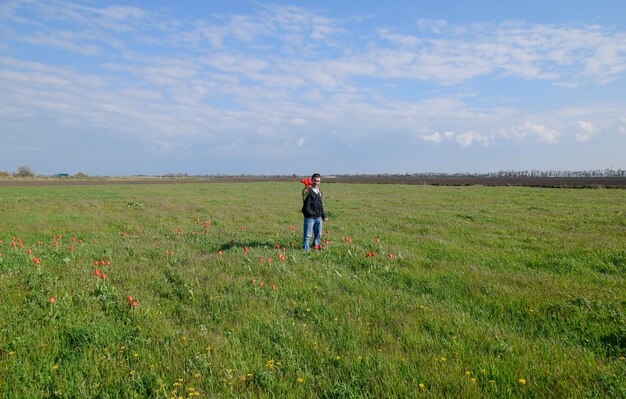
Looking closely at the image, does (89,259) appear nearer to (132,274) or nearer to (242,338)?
(132,274)

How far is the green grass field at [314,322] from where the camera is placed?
433 cm

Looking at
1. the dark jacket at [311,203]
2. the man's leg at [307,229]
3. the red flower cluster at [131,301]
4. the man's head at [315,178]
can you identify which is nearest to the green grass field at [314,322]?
the red flower cluster at [131,301]

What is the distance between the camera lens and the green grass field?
4.33m

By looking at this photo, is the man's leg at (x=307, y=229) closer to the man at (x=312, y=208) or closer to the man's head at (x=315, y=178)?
the man at (x=312, y=208)

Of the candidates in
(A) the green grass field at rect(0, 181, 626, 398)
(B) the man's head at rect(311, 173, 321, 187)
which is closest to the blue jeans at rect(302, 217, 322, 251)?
(A) the green grass field at rect(0, 181, 626, 398)

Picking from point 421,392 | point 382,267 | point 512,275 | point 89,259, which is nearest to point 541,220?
point 512,275

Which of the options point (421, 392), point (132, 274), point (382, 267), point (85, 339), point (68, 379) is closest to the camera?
point (421, 392)

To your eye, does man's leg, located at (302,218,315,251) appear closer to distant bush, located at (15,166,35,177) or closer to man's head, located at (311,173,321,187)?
man's head, located at (311,173,321,187)

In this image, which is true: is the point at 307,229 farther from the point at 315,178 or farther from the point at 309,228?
the point at 315,178

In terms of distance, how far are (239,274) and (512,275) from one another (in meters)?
6.45

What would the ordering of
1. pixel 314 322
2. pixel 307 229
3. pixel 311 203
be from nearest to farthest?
pixel 314 322 → pixel 311 203 → pixel 307 229

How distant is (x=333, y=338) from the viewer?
542cm

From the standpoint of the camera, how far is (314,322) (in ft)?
19.8

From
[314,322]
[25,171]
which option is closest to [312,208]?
[314,322]
